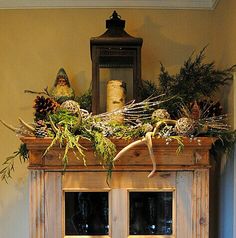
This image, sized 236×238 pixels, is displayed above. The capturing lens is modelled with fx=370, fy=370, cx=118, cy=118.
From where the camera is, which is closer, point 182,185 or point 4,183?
point 182,185

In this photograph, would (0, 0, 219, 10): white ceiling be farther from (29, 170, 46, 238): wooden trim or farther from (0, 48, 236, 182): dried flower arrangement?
(29, 170, 46, 238): wooden trim

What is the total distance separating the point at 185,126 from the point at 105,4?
1125 mm

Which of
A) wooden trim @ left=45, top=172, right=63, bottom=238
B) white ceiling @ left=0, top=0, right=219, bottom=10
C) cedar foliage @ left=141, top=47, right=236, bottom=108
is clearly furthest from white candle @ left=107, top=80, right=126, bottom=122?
white ceiling @ left=0, top=0, right=219, bottom=10

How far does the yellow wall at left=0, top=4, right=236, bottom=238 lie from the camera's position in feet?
8.25

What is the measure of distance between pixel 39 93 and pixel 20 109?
240 millimetres

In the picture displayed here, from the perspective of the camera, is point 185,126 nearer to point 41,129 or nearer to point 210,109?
point 210,109

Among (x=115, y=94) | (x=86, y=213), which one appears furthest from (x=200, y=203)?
(x=115, y=94)

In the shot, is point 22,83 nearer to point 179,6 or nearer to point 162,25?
point 162,25

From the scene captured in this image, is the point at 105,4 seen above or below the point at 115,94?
above

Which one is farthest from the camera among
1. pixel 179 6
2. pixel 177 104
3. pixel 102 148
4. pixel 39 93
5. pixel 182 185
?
pixel 179 6

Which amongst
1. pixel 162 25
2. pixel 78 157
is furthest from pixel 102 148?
pixel 162 25

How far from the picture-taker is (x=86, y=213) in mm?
2002

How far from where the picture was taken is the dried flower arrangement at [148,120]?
1.84 m

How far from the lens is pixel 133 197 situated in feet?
6.45
